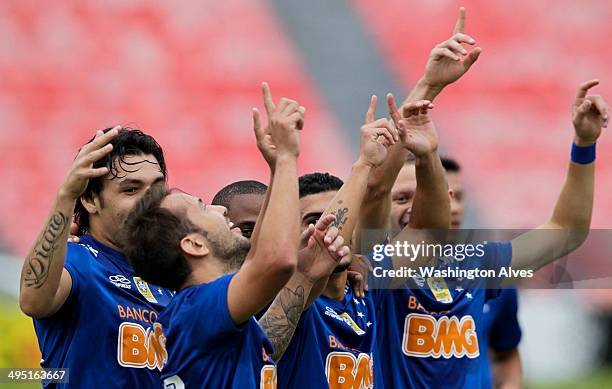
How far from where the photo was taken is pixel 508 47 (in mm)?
9977

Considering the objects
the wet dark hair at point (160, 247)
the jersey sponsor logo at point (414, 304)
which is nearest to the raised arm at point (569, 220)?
the jersey sponsor logo at point (414, 304)

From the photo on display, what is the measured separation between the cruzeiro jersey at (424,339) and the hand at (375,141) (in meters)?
0.89

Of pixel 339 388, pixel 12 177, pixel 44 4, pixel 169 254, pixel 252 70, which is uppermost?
pixel 44 4

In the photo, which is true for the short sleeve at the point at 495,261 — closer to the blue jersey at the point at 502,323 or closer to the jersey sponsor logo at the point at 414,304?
the blue jersey at the point at 502,323

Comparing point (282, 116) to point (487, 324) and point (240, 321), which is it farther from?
point (487, 324)

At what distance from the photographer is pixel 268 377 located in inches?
134

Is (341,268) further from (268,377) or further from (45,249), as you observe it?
(45,249)

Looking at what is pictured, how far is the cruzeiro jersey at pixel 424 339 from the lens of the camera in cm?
477

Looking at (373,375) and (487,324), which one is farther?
(487,324)

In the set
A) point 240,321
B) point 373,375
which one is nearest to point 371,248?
point 373,375

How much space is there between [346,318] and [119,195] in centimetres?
102

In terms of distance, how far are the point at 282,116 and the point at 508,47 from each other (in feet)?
23.1

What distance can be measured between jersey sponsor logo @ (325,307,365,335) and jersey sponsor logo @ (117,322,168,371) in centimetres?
67

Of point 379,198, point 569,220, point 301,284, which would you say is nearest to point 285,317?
point 301,284
